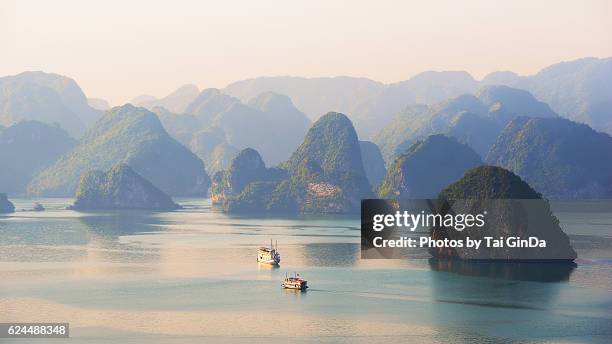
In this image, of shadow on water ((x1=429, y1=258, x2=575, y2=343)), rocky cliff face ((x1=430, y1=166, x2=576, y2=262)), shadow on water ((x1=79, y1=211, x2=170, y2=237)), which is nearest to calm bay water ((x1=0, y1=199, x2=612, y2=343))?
shadow on water ((x1=429, y1=258, x2=575, y2=343))

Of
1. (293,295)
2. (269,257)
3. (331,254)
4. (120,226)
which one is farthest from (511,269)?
(120,226)

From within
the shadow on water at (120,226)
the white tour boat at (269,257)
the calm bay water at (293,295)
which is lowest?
the calm bay water at (293,295)

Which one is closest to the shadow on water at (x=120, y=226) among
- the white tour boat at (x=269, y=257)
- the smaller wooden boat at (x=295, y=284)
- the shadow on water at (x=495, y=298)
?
the white tour boat at (x=269, y=257)

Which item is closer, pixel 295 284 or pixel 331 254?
pixel 295 284

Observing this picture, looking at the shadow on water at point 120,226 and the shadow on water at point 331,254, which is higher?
the shadow on water at point 120,226

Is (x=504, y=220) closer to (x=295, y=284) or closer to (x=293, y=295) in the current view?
(x=295, y=284)

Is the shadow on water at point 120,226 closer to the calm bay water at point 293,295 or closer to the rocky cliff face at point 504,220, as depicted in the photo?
the calm bay water at point 293,295
